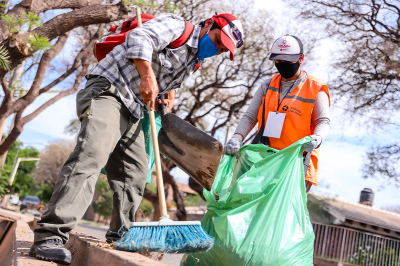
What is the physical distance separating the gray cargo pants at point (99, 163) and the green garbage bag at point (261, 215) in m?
0.52

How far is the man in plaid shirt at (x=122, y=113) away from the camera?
84.8 inches

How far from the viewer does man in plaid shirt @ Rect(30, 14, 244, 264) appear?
2.15 meters

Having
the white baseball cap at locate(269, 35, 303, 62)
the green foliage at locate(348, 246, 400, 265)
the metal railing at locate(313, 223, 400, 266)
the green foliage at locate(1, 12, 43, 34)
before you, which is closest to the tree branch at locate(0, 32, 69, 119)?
the green foliage at locate(1, 12, 43, 34)

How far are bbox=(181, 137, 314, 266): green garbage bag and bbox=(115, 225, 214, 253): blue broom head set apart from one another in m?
0.31

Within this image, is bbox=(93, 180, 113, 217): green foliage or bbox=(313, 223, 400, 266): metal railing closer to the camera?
bbox=(313, 223, 400, 266): metal railing

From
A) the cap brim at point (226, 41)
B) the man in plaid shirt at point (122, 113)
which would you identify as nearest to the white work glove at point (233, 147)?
the man in plaid shirt at point (122, 113)

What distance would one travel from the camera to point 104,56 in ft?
9.12

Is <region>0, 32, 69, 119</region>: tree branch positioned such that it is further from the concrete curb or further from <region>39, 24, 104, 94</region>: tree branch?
the concrete curb

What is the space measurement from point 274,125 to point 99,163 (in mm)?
1459

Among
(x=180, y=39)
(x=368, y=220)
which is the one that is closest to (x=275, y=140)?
(x=180, y=39)

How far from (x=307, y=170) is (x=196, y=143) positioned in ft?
3.18

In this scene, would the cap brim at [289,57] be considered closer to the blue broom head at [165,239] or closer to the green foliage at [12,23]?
the blue broom head at [165,239]

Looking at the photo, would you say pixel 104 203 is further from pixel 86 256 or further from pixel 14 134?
pixel 86 256

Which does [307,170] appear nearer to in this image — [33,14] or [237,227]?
[237,227]
